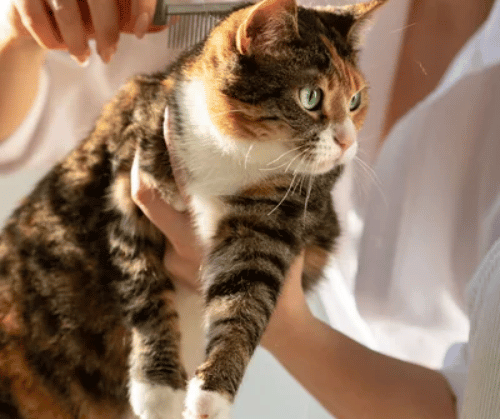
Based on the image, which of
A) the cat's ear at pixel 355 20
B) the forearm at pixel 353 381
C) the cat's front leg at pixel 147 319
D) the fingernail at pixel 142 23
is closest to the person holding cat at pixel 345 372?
the forearm at pixel 353 381

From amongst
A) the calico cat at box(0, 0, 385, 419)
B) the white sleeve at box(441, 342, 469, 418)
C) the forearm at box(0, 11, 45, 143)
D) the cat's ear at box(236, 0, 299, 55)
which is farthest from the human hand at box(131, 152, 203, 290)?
the white sleeve at box(441, 342, 469, 418)

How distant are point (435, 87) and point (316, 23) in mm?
801

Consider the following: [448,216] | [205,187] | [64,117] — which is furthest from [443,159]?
[64,117]

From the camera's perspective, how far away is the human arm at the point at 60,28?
989mm

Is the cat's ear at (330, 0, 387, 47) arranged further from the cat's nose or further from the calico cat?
the cat's nose

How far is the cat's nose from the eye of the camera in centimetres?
89

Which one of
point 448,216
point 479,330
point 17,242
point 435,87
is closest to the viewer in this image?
point 479,330

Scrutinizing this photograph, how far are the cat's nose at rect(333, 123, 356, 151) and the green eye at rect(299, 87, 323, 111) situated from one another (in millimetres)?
53

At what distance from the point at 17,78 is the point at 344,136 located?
0.76 m

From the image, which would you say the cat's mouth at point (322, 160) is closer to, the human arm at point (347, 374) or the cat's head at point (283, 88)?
the cat's head at point (283, 88)

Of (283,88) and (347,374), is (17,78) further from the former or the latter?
(347,374)

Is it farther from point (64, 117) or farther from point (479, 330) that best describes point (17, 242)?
point (479, 330)

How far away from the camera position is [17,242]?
3.58ft

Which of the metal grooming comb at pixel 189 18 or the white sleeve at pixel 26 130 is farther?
the white sleeve at pixel 26 130
